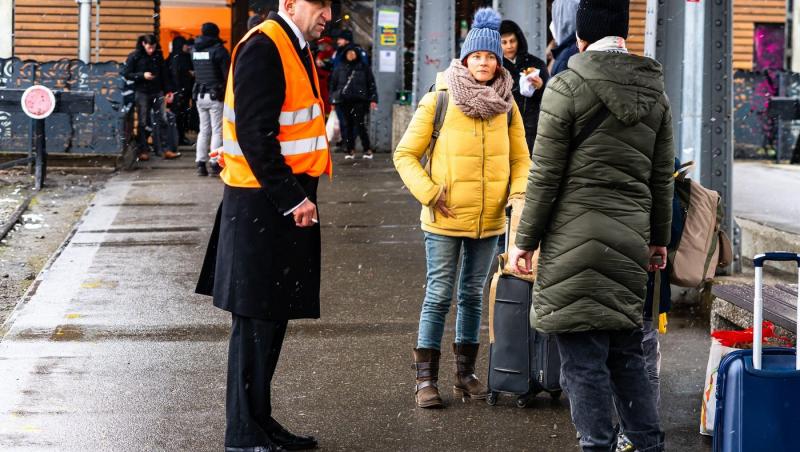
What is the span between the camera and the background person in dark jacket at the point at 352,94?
17.2 meters

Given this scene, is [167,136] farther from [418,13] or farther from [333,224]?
[333,224]

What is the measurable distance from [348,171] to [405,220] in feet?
13.8

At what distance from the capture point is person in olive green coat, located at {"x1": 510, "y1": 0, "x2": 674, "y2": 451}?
4.18m

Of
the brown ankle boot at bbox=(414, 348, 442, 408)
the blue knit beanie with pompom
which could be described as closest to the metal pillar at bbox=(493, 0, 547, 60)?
the blue knit beanie with pompom

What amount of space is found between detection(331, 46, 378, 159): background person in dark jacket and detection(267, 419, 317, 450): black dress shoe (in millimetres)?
12410

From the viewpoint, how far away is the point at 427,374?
229 inches

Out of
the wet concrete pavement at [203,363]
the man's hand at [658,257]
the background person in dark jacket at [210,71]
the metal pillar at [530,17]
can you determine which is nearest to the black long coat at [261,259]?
the wet concrete pavement at [203,363]

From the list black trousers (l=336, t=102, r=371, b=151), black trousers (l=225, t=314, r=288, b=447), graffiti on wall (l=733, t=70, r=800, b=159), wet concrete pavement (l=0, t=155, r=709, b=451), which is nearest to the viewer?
black trousers (l=225, t=314, r=288, b=447)

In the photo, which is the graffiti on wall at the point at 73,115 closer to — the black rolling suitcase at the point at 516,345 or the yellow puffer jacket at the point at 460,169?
the yellow puffer jacket at the point at 460,169

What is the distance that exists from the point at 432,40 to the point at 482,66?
955cm

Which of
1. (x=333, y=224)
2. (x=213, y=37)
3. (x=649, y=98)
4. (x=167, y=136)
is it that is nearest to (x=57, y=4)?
(x=167, y=136)

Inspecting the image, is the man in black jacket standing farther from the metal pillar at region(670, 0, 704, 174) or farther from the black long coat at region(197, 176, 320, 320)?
the metal pillar at region(670, 0, 704, 174)

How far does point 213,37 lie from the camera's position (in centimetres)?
1410

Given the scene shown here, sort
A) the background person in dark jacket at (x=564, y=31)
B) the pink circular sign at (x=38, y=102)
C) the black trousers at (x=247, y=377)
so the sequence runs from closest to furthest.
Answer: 1. the black trousers at (x=247, y=377)
2. the background person in dark jacket at (x=564, y=31)
3. the pink circular sign at (x=38, y=102)
